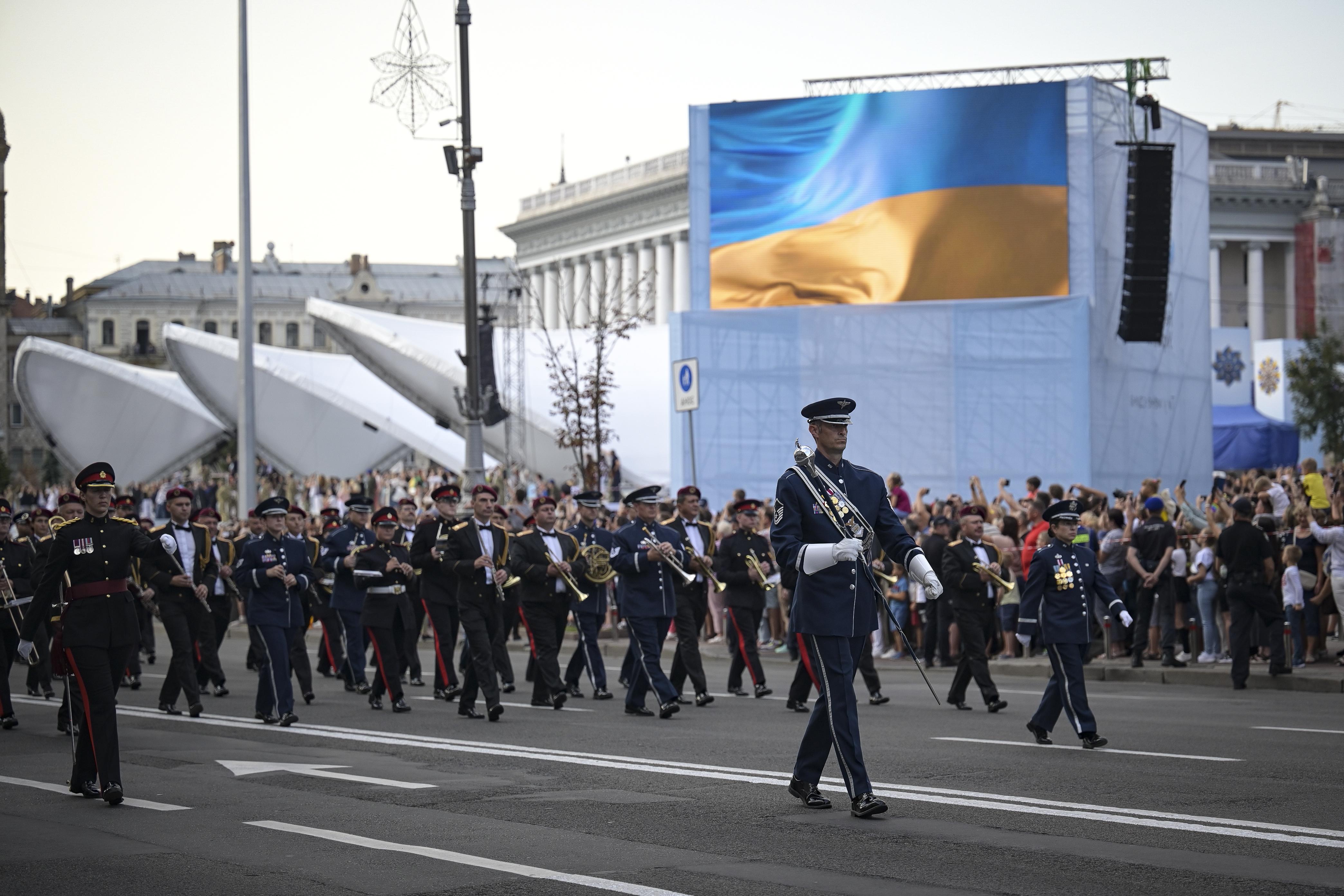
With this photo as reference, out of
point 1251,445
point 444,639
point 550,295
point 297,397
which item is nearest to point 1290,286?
point 1251,445

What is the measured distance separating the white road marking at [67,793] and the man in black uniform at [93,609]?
0.12 meters

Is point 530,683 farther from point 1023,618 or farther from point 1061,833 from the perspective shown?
point 1061,833

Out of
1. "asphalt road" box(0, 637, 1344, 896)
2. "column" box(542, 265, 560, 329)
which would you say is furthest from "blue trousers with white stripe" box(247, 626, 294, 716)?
"column" box(542, 265, 560, 329)

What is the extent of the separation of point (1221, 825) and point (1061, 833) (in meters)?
0.79

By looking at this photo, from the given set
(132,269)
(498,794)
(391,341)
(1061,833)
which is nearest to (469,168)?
(498,794)

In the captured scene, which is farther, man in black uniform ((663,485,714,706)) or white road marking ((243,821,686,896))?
man in black uniform ((663,485,714,706))

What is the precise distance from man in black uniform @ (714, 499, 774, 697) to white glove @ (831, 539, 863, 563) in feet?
25.3

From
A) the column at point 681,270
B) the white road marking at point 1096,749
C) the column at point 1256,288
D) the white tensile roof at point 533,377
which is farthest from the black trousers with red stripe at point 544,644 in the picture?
the column at point 681,270

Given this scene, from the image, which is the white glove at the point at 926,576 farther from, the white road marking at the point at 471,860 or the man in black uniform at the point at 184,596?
the man in black uniform at the point at 184,596

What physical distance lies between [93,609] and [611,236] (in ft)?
342

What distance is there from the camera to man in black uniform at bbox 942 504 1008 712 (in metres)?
15.2

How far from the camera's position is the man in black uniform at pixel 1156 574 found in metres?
19.0

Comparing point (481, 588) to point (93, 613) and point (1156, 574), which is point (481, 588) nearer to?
point (93, 613)

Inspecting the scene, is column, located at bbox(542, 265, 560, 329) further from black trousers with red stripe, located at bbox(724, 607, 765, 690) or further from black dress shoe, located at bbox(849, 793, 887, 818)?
black dress shoe, located at bbox(849, 793, 887, 818)
